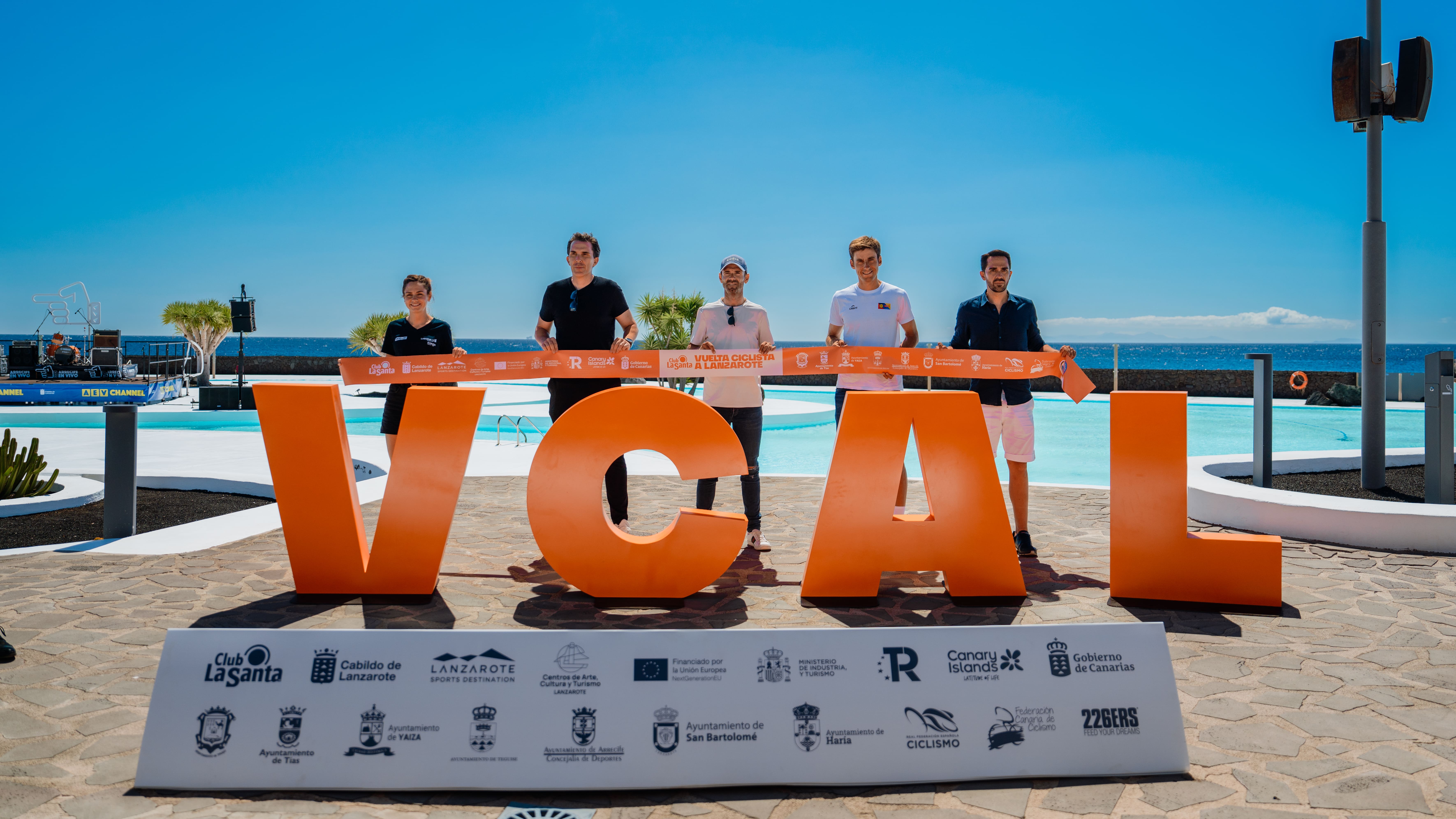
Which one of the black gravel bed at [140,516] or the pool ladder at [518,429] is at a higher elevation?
the pool ladder at [518,429]

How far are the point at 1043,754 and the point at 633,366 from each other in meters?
3.20

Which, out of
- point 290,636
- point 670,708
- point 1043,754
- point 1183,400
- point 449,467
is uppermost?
point 1183,400

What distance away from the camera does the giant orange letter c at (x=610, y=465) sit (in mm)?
3738

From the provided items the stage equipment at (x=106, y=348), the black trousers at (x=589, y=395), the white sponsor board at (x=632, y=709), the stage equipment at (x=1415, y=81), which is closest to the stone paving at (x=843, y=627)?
the white sponsor board at (x=632, y=709)

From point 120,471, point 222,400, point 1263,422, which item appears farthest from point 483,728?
point 222,400

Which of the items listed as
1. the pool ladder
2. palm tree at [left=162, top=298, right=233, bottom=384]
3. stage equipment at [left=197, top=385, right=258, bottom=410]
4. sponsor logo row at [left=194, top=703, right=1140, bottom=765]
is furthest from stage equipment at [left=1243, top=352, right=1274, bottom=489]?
palm tree at [left=162, top=298, right=233, bottom=384]

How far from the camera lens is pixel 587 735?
220cm

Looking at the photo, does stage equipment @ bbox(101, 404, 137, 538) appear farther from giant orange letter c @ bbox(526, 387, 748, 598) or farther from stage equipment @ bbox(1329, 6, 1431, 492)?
stage equipment @ bbox(1329, 6, 1431, 492)

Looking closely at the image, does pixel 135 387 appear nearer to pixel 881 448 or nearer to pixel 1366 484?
pixel 881 448

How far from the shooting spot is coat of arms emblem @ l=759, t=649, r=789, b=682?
7.34ft

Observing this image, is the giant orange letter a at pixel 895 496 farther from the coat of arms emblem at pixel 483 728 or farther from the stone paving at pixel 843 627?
the coat of arms emblem at pixel 483 728

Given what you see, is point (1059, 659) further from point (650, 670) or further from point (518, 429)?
point (518, 429)

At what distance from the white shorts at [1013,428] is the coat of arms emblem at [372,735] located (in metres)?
3.70

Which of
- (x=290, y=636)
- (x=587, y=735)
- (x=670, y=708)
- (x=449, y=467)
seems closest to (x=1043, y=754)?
(x=670, y=708)
